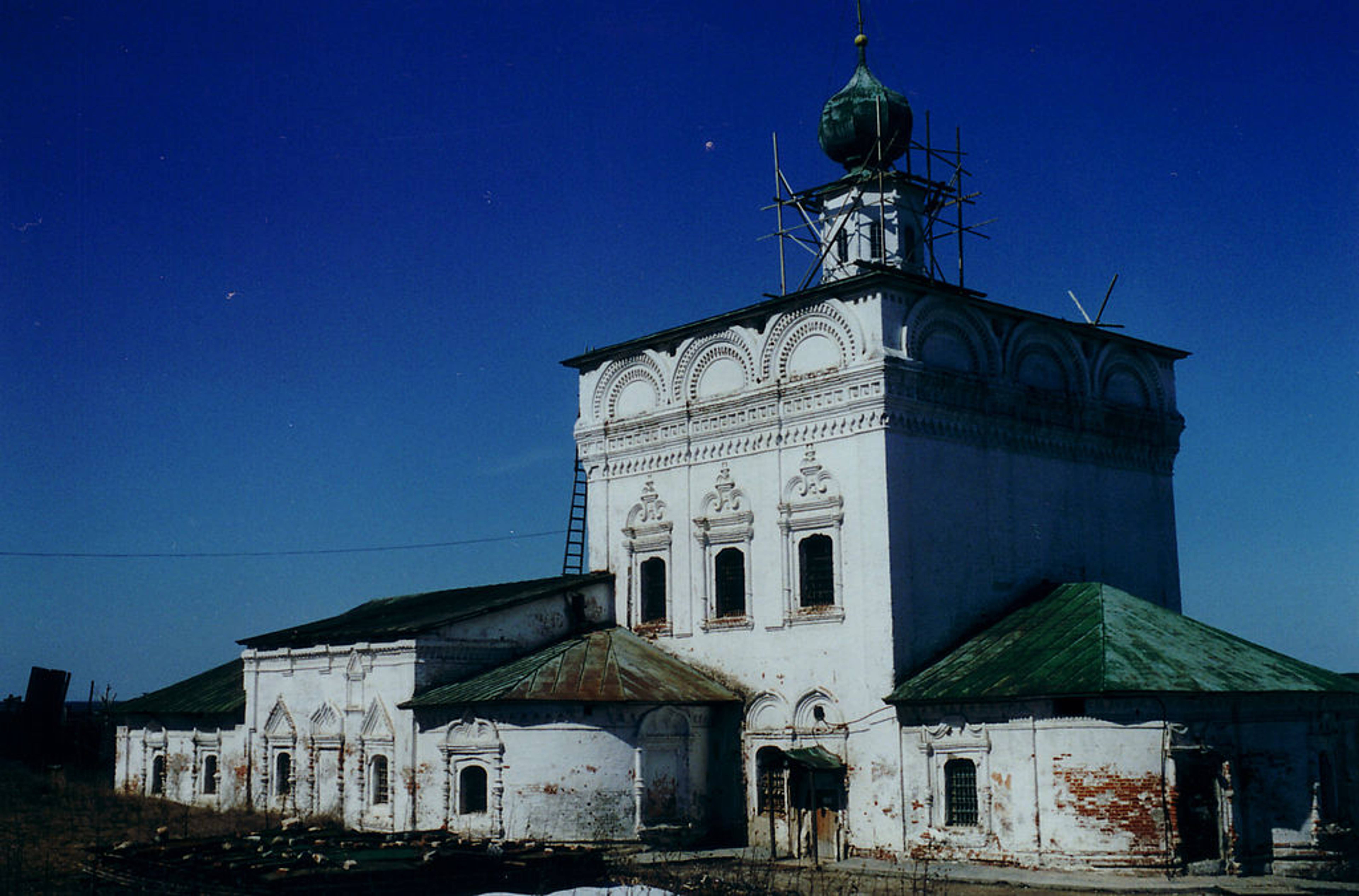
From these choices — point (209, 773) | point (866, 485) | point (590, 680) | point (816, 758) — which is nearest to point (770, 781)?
point (816, 758)

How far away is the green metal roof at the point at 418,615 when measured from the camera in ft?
76.8

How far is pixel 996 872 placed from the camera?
58.5 ft

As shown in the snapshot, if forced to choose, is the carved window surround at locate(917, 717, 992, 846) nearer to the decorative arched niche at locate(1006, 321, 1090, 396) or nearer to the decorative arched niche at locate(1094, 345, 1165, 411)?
the decorative arched niche at locate(1006, 321, 1090, 396)

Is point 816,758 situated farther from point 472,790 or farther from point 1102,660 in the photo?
point 472,790

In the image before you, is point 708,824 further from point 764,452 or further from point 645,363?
point 645,363

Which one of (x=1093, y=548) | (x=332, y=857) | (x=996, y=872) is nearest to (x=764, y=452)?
(x=1093, y=548)

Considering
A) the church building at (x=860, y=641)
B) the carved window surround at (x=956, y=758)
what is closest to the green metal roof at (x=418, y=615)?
the church building at (x=860, y=641)

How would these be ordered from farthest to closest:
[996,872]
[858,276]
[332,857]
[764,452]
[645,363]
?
[645,363] → [764,452] → [858,276] → [996,872] → [332,857]

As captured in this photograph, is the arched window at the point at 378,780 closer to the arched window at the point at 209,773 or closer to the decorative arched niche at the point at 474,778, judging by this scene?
the decorative arched niche at the point at 474,778

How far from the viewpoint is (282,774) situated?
2608cm

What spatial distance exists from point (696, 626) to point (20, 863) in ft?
35.0

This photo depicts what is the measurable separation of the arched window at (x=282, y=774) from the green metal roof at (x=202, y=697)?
1893 millimetres

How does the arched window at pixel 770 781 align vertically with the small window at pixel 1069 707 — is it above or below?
below

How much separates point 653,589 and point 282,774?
818 cm
